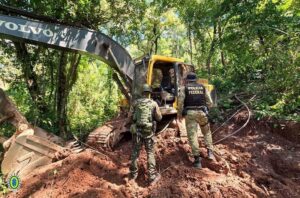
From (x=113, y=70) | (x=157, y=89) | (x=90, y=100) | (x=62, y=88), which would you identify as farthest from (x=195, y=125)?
(x=90, y=100)

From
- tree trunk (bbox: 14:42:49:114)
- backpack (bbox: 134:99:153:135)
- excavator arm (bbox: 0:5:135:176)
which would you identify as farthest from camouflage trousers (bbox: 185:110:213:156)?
tree trunk (bbox: 14:42:49:114)

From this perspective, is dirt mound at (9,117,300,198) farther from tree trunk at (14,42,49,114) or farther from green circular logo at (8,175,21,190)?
tree trunk at (14,42,49,114)

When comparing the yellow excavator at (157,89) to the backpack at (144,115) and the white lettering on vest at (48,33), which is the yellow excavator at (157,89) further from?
the white lettering on vest at (48,33)

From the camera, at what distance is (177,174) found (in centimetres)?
632

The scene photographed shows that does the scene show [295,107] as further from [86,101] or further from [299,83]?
[86,101]

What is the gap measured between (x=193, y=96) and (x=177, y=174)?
1.59m

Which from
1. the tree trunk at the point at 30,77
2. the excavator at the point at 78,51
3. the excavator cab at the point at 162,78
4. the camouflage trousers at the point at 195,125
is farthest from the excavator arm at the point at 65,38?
the tree trunk at the point at 30,77

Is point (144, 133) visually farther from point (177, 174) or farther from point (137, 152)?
point (177, 174)

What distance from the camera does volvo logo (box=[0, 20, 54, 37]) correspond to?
6164mm

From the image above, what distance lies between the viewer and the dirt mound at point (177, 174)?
580cm

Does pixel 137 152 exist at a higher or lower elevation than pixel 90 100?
lower

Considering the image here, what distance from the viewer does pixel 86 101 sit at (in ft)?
55.0

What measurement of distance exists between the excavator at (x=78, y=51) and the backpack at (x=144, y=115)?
1231 mm

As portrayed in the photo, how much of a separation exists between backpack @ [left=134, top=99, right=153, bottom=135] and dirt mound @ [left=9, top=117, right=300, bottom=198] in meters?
0.87
